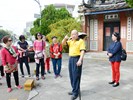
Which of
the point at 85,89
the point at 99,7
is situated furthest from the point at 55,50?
the point at 99,7

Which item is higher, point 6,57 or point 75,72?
point 6,57

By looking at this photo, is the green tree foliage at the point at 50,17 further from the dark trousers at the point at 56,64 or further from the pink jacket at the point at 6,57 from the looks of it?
the pink jacket at the point at 6,57

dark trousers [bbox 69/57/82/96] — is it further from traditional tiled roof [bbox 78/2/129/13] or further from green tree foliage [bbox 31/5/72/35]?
green tree foliage [bbox 31/5/72/35]

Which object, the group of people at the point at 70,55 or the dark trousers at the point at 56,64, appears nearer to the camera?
the group of people at the point at 70,55

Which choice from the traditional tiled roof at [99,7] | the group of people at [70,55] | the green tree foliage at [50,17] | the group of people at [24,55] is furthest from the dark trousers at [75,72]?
the green tree foliage at [50,17]

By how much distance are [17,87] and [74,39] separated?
2773 millimetres

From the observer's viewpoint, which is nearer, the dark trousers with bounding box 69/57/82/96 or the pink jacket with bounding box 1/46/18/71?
the dark trousers with bounding box 69/57/82/96

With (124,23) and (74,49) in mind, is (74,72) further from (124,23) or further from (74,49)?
(124,23)

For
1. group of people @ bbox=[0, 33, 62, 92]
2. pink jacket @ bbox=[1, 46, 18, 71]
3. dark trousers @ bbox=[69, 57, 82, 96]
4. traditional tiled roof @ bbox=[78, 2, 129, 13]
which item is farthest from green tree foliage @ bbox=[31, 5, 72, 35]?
dark trousers @ bbox=[69, 57, 82, 96]

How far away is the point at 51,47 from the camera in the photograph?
883cm

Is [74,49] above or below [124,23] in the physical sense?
below

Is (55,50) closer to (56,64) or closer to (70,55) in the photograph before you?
(56,64)

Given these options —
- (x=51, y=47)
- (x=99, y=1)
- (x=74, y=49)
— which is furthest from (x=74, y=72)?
Answer: (x=99, y=1)

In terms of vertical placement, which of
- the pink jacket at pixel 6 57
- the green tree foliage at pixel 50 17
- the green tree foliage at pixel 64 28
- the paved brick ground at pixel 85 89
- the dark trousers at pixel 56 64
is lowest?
the paved brick ground at pixel 85 89
